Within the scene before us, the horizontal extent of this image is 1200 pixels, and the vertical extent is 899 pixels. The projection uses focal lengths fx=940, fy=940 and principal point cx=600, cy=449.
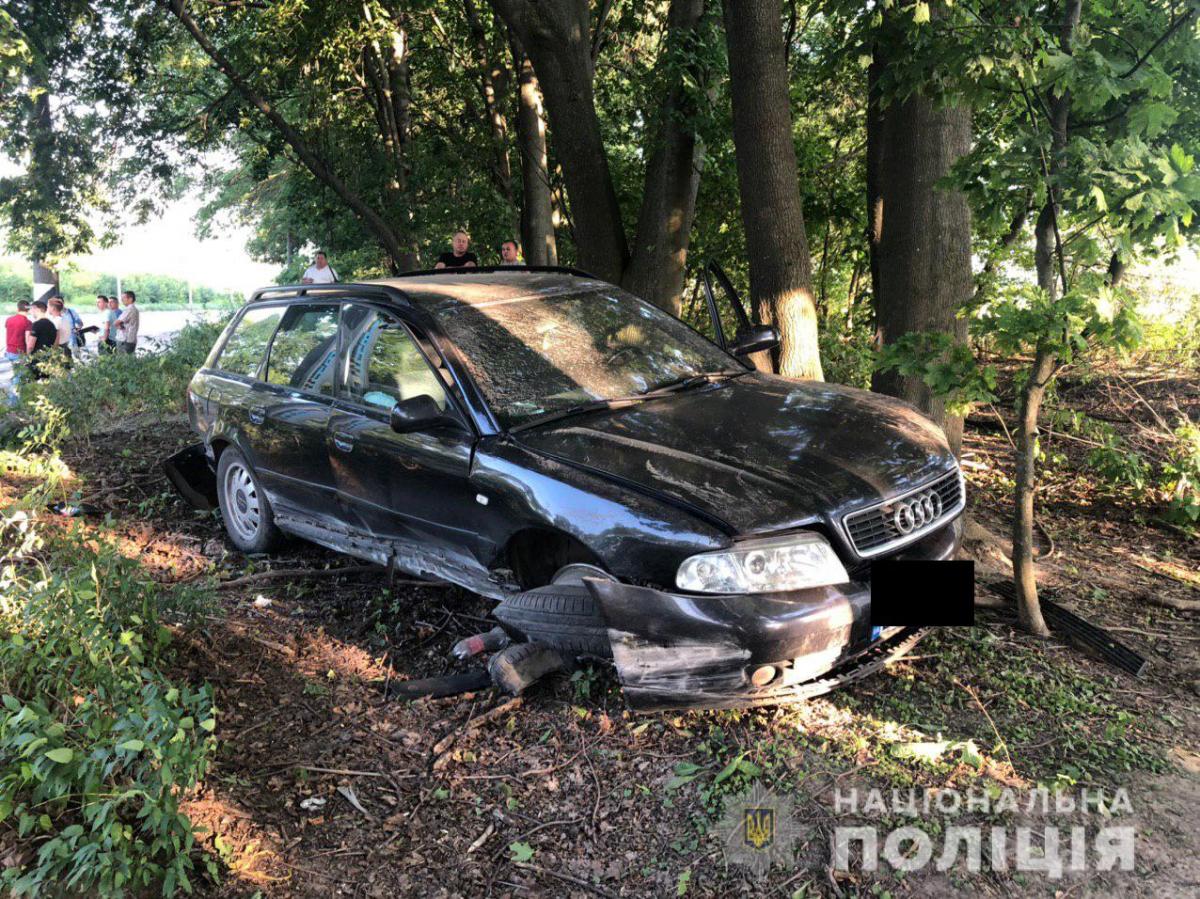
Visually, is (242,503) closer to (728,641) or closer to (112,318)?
(728,641)

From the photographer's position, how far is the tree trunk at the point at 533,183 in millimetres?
12523

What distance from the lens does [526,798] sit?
3469 millimetres

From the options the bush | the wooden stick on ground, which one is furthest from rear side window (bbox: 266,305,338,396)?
the bush

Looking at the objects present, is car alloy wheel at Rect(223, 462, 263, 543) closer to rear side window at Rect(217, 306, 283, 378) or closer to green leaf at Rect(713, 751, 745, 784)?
rear side window at Rect(217, 306, 283, 378)

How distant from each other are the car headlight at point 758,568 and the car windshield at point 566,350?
3.98 ft

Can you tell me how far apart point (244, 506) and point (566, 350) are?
279 cm

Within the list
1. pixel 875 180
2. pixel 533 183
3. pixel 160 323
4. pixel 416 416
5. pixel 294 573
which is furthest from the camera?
Answer: pixel 160 323

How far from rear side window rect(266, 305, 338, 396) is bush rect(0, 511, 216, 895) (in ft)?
5.97

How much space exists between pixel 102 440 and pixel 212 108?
8298 mm

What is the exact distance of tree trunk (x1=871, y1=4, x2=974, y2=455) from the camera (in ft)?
20.3

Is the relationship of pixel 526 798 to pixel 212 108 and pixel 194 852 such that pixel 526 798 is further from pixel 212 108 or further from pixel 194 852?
pixel 212 108

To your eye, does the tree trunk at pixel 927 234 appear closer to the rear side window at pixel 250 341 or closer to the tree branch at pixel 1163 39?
the tree branch at pixel 1163 39

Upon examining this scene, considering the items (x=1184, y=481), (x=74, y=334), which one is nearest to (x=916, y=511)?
(x=1184, y=481)

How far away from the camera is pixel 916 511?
3.81 metres
